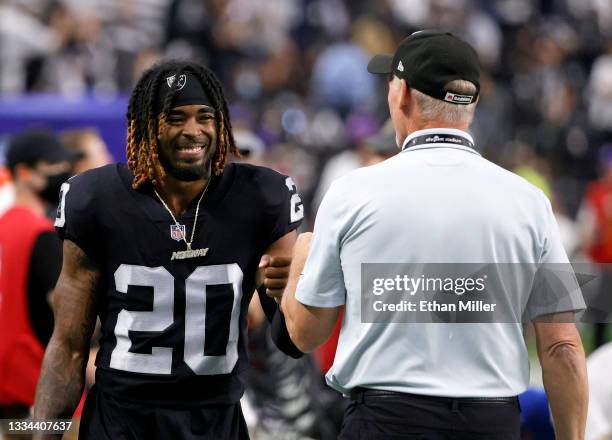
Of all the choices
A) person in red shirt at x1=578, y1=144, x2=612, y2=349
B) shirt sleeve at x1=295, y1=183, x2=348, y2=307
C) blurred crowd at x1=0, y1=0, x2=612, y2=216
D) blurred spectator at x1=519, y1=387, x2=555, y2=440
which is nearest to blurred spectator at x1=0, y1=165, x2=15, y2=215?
blurred spectator at x1=519, y1=387, x2=555, y2=440

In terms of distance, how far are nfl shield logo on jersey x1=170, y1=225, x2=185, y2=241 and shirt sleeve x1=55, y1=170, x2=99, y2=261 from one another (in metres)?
0.22

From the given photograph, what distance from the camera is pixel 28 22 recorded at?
42.8 feet

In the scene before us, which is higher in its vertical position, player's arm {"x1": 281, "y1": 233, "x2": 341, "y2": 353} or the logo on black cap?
the logo on black cap

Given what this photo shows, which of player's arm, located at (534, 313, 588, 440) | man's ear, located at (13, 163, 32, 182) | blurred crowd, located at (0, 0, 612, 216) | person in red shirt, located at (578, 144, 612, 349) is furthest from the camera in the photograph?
blurred crowd, located at (0, 0, 612, 216)

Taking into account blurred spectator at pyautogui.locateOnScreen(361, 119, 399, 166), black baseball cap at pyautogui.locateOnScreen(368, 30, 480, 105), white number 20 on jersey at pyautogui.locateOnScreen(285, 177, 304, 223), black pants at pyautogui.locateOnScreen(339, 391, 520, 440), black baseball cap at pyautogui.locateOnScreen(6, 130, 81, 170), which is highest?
blurred spectator at pyautogui.locateOnScreen(361, 119, 399, 166)

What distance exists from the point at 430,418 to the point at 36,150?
3.23 m

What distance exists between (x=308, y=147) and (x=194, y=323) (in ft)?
31.5

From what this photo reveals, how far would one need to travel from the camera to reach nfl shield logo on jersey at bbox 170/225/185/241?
11.4ft

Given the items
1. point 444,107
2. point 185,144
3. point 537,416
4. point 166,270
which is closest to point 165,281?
point 166,270

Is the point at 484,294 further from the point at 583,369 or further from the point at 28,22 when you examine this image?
A: the point at 28,22

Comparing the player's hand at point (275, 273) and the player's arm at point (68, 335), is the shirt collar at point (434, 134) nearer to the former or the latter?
the player's hand at point (275, 273)

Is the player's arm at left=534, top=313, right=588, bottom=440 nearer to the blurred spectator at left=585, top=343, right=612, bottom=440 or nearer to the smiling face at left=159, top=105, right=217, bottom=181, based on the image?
the smiling face at left=159, top=105, right=217, bottom=181

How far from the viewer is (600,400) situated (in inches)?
194

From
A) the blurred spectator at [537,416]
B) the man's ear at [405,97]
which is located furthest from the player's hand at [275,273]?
the blurred spectator at [537,416]
